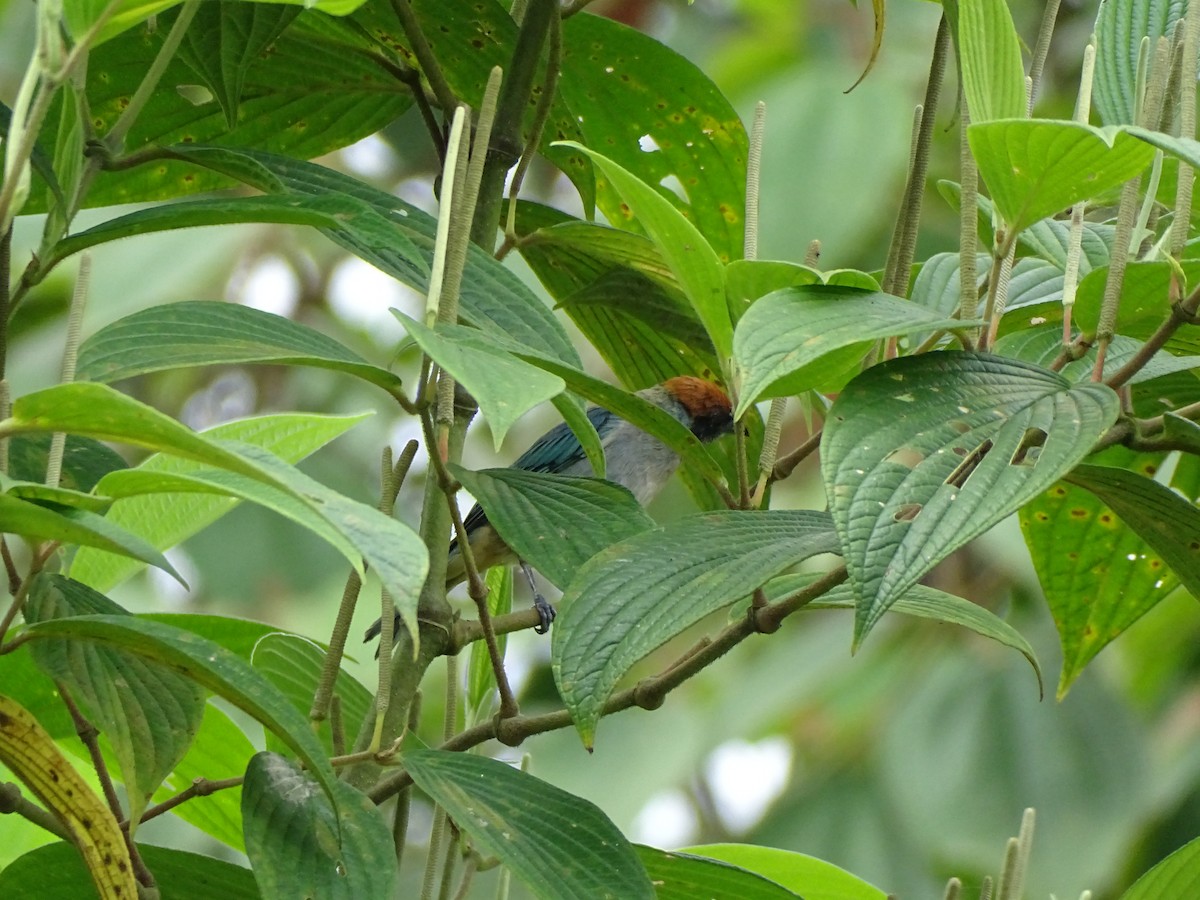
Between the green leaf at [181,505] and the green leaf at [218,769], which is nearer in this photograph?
the green leaf at [181,505]

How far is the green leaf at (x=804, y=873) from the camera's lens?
159 centimetres

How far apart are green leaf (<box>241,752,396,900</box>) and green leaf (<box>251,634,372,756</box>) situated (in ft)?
1.14

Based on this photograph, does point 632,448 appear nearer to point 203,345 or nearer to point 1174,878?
point 1174,878

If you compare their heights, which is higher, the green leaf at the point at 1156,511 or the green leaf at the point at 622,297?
the green leaf at the point at 622,297

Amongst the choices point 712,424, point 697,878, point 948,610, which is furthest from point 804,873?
point 712,424

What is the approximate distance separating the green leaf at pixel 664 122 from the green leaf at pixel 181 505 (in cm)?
61

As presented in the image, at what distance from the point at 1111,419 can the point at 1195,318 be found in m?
0.16

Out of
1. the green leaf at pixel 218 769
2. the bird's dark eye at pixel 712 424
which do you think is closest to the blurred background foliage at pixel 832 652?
the bird's dark eye at pixel 712 424

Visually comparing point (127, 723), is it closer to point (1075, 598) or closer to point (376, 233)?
point (376, 233)

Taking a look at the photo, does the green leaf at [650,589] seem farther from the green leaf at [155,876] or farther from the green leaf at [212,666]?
the green leaf at [155,876]

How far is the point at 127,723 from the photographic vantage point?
3.98 ft

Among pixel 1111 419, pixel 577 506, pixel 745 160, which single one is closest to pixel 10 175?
pixel 577 506

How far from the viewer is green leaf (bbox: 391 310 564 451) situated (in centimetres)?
100

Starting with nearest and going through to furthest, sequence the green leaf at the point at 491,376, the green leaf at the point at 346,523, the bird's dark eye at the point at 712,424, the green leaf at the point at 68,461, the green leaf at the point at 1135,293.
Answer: the green leaf at the point at 346,523, the green leaf at the point at 491,376, the green leaf at the point at 1135,293, the green leaf at the point at 68,461, the bird's dark eye at the point at 712,424
